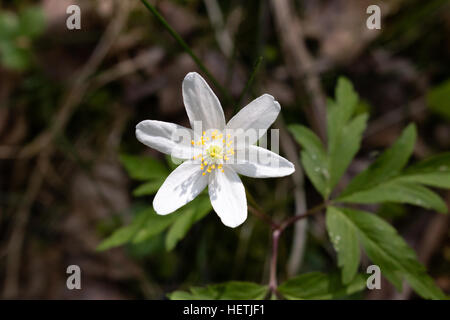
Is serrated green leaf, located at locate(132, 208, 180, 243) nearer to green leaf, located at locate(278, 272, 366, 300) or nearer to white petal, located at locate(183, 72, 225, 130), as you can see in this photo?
white petal, located at locate(183, 72, 225, 130)

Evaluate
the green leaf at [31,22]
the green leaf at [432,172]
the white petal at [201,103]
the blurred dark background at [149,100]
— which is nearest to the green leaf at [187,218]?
the white petal at [201,103]

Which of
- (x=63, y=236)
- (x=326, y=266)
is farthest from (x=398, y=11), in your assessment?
(x=63, y=236)

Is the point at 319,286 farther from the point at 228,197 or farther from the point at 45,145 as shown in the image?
the point at 45,145

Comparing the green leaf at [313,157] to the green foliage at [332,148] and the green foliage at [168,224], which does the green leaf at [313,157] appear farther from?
the green foliage at [168,224]

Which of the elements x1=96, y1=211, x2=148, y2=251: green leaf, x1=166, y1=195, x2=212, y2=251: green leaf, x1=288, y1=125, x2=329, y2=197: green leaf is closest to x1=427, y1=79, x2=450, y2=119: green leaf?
x1=288, y1=125, x2=329, y2=197: green leaf

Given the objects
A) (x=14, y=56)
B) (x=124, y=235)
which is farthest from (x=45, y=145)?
(x=124, y=235)

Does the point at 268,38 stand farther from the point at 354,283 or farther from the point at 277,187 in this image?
the point at 354,283
